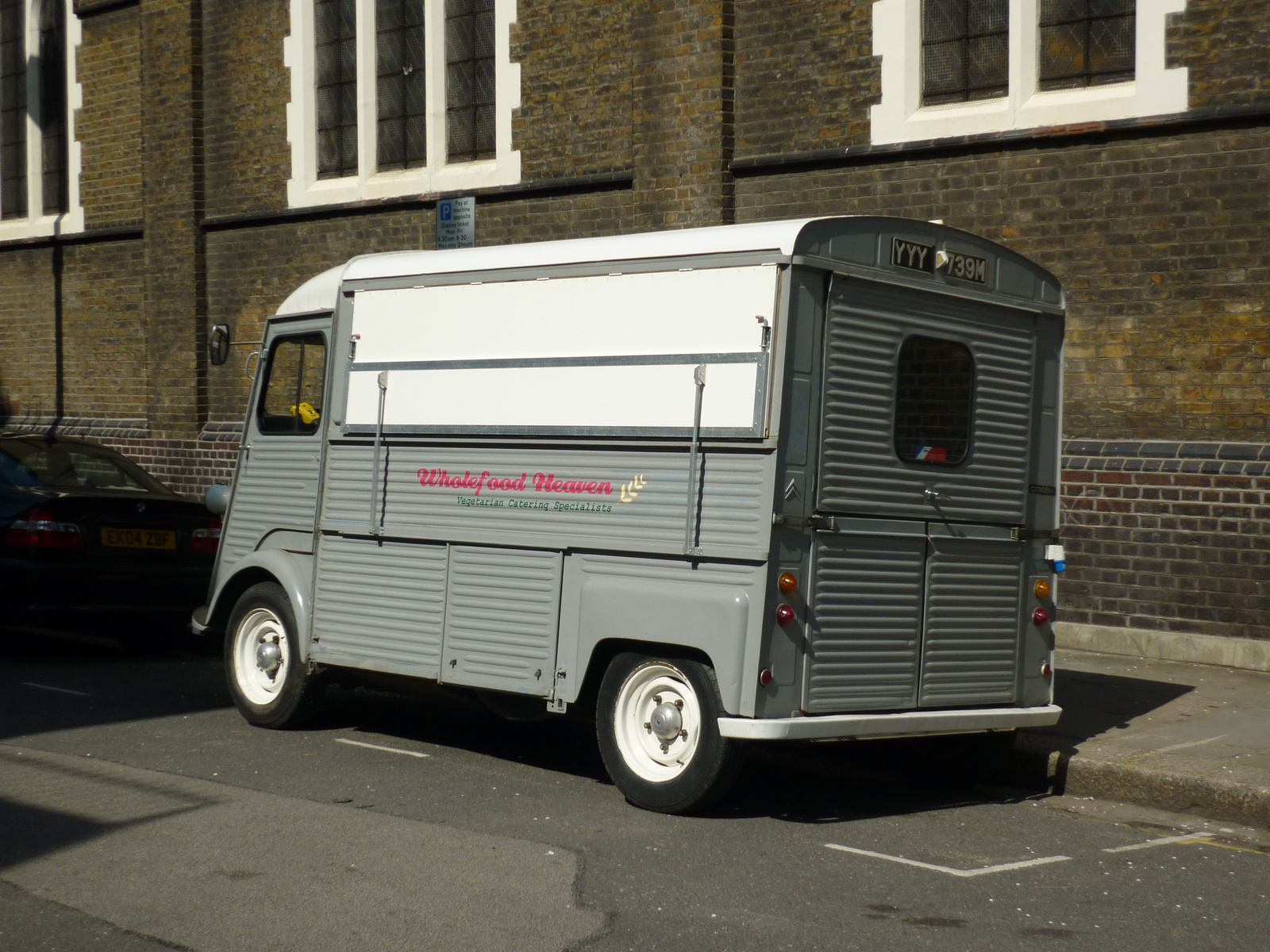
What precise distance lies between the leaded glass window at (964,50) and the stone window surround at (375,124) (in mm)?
4462

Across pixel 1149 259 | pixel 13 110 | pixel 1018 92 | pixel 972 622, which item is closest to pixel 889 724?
pixel 972 622

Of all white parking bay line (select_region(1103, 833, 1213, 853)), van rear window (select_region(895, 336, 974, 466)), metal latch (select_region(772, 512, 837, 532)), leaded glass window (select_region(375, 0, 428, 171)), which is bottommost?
white parking bay line (select_region(1103, 833, 1213, 853))

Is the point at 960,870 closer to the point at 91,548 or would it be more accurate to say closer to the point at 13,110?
the point at 91,548

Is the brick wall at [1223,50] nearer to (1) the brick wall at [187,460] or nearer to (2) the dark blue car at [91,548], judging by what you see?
(2) the dark blue car at [91,548]

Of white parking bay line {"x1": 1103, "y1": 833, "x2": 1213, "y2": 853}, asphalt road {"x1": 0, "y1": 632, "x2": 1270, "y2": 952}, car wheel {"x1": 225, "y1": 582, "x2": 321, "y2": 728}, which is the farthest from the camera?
car wheel {"x1": 225, "y1": 582, "x2": 321, "y2": 728}

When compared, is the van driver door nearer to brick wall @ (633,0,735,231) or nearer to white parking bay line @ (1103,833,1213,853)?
white parking bay line @ (1103,833,1213,853)

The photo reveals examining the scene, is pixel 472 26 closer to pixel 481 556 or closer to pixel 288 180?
pixel 288 180

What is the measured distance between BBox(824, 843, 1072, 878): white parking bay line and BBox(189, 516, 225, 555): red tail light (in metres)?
6.74

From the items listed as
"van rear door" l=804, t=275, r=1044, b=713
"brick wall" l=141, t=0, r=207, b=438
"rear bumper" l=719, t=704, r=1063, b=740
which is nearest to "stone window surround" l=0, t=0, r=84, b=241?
"brick wall" l=141, t=0, r=207, b=438

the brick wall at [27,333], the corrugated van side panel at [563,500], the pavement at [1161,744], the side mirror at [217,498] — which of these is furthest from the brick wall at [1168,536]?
the brick wall at [27,333]

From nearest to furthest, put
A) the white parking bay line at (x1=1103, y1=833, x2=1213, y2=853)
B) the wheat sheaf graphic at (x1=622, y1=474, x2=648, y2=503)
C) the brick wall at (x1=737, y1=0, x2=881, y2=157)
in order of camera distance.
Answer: the white parking bay line at (x1=1103, y1=833, x2=1213, y2=853)
the wheat sheaf graphic at (x1=622, y1=474, x2=648, y2=503)
the brick wall at (x1=737, y1=0, x2=881, y2=157)

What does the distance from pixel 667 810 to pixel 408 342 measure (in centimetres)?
285

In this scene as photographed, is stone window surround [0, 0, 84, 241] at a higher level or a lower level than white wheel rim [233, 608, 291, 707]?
higher

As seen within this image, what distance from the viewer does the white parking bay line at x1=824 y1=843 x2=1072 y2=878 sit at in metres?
5.79
